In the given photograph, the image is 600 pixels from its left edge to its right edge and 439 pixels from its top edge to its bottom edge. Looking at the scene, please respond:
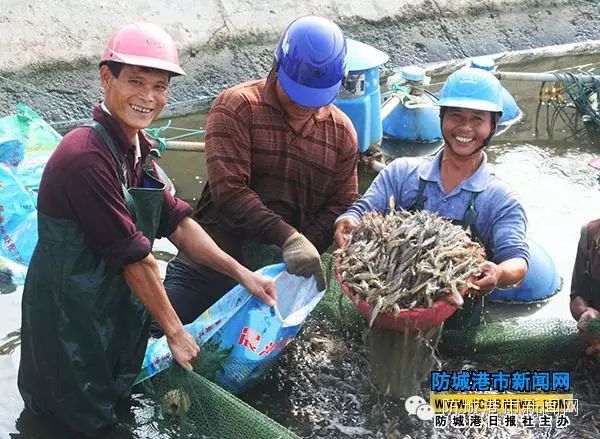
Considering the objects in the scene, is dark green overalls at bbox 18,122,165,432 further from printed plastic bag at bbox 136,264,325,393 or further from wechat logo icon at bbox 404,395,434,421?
wechat logo icon at bbox 404,395,434,421

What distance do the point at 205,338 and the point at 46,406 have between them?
0.85 metres

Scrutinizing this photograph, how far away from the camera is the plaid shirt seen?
4.43 meters

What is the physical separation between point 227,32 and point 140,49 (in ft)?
24.7

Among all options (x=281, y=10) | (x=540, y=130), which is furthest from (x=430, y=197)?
(x=281, y=10)

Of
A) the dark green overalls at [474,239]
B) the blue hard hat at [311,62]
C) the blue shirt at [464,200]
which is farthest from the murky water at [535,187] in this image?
the blue hard hat at [311,62]

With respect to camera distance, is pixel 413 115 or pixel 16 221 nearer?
pixel 16 221

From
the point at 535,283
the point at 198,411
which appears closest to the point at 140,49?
the point at 198,411


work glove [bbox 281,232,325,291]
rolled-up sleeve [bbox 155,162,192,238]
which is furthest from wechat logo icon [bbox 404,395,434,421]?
rolled-up sleeve [bbox 155,162,192,238]

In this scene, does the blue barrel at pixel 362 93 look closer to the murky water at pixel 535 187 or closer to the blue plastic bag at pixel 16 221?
the murky water at pixel 535 187

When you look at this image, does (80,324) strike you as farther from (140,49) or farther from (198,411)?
(140,49)

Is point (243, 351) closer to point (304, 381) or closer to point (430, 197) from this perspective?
point (304, 381)

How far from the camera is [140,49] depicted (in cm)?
361

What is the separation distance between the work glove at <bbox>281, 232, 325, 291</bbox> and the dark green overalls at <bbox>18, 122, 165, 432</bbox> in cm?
74

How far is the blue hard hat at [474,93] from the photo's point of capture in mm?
4305
